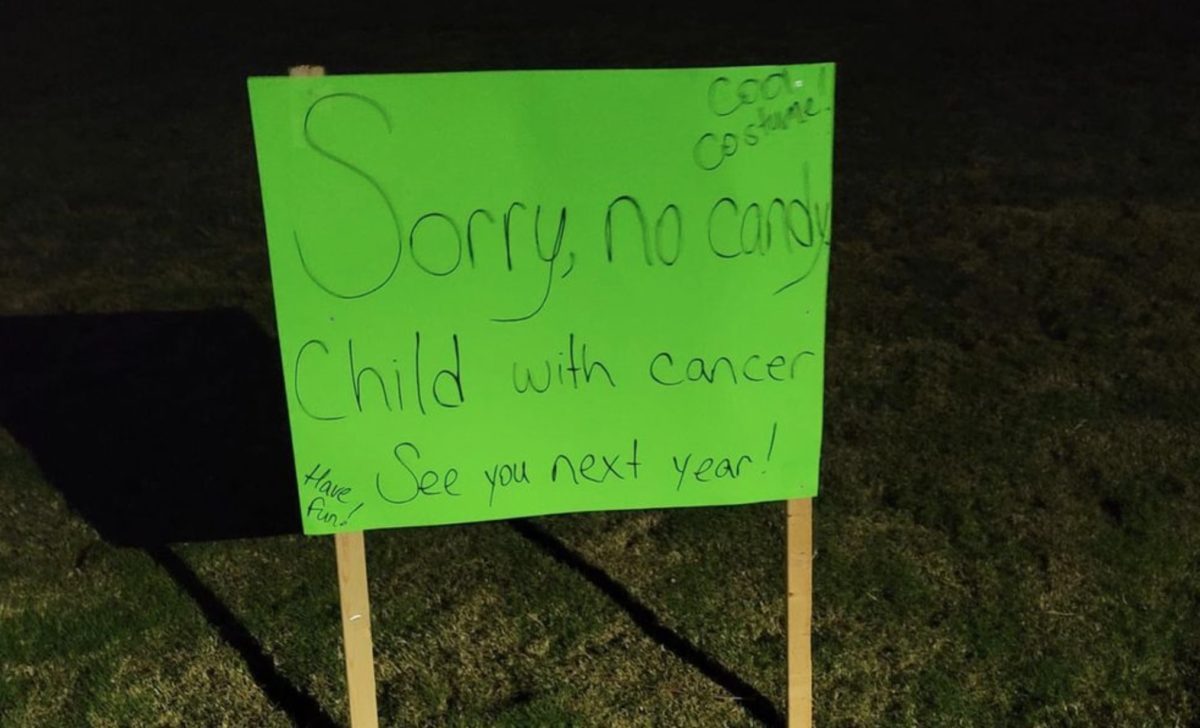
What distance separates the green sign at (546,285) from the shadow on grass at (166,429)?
923mm

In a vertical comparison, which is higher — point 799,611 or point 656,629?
point 799,611

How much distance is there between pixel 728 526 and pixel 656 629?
0.56 metres

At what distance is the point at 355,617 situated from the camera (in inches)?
98.4

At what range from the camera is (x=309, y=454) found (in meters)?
2.41

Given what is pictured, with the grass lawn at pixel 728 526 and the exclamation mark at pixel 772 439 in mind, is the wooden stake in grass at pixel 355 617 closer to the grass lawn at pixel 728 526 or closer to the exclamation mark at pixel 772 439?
the grass lawn at pixel 728 526

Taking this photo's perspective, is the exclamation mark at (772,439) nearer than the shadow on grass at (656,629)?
Yes

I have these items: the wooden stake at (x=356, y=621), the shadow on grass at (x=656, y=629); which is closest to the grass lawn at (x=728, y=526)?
the shadow on grass at (x=656, y=629)

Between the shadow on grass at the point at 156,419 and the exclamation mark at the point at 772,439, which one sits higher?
the exclamation mark at the point at 772,439

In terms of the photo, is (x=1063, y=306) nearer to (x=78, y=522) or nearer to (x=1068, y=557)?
(x=1068, y=557)

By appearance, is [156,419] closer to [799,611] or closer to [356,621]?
[356,621]

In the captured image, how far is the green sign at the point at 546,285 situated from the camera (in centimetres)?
225

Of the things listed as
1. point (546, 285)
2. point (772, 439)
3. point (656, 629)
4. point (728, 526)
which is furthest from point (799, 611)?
point (728, 526)

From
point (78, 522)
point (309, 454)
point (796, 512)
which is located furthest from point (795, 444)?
point (78, 522)

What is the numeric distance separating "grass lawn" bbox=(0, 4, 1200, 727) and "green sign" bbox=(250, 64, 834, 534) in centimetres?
74
